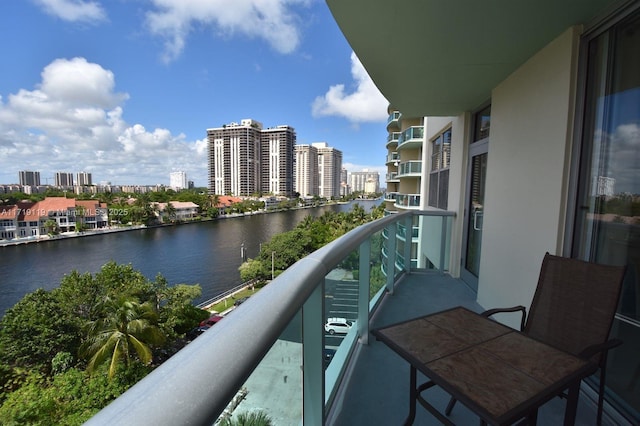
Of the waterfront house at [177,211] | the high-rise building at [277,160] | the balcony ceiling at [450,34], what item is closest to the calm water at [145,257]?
the waterfront house at [177,211]

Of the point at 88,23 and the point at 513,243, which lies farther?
the point at 88,23

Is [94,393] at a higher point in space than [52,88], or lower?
lower

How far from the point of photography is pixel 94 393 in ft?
41.4

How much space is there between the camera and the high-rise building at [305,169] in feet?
331

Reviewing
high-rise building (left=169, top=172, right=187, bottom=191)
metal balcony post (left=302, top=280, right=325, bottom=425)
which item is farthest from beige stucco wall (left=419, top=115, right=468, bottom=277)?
high-rise building (left=169, top=172, right=187, bottom=191)

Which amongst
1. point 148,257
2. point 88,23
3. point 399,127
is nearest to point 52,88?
point 88,23

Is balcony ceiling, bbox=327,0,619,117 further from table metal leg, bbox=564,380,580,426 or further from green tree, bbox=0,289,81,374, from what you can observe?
green tree, bbox=0,289,81,374

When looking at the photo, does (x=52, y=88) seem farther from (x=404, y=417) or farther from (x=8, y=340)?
(x=404, y=417)

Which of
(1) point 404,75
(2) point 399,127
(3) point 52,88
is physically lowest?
(1) point 404,75

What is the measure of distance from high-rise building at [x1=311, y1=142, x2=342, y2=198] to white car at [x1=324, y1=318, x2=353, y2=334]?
107m

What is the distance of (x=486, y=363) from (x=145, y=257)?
3965 centimetres

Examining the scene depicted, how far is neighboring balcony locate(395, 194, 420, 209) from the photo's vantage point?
16.0m

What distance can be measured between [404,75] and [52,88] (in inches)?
4196

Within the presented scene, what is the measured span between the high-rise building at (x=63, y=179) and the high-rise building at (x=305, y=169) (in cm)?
10300
